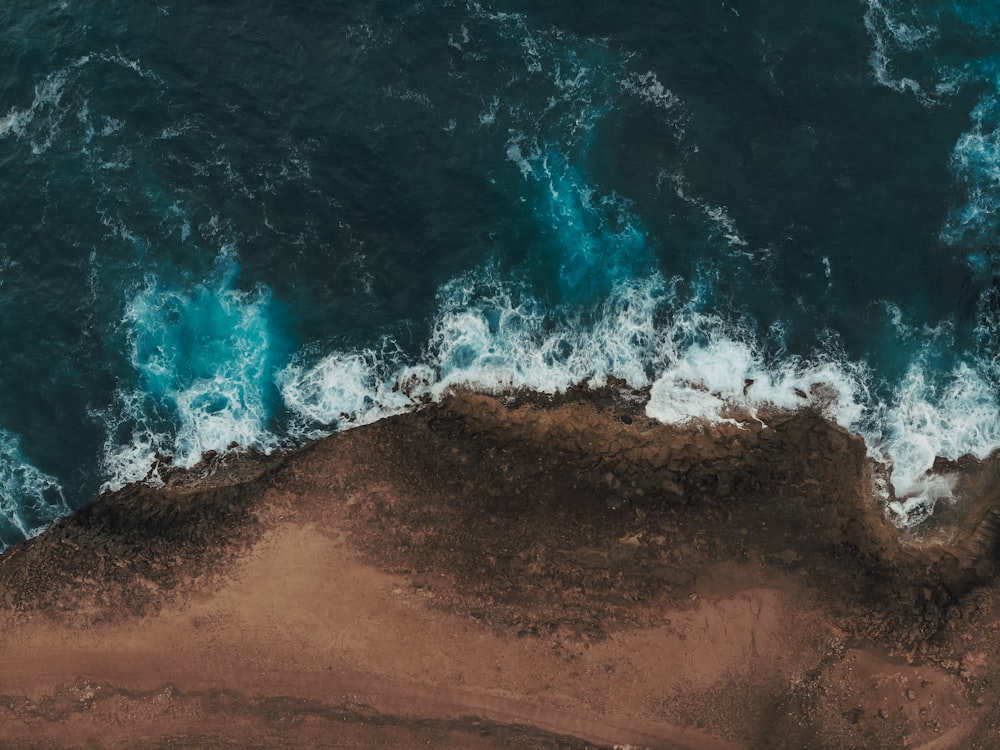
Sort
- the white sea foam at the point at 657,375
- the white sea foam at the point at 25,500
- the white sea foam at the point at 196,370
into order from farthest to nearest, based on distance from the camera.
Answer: the white sea foam at the point at 196,370 → the white sea foam at the point at 657,375 → the white sea foam at the point at 25,500

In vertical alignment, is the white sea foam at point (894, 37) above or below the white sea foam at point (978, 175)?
above

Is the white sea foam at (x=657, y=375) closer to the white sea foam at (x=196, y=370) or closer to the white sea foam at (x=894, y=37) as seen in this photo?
the white sea foam at (x=196, y=370)

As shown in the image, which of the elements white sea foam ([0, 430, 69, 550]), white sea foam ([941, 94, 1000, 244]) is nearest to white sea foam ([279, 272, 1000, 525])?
white sea foam ([941, 94, 1000, 244])

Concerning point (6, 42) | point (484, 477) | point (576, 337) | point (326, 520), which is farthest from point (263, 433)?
point (6, 42)

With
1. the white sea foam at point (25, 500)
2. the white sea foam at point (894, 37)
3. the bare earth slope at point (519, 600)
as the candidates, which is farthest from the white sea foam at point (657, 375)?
the white sea foam at point (894, 37)

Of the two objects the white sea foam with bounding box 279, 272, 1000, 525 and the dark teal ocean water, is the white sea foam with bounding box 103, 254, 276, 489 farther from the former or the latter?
the white sea foam with bounding box 279, 272, 1000, 525

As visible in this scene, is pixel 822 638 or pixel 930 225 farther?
pixel 930 225

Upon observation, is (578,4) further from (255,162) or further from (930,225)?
(930,225)
